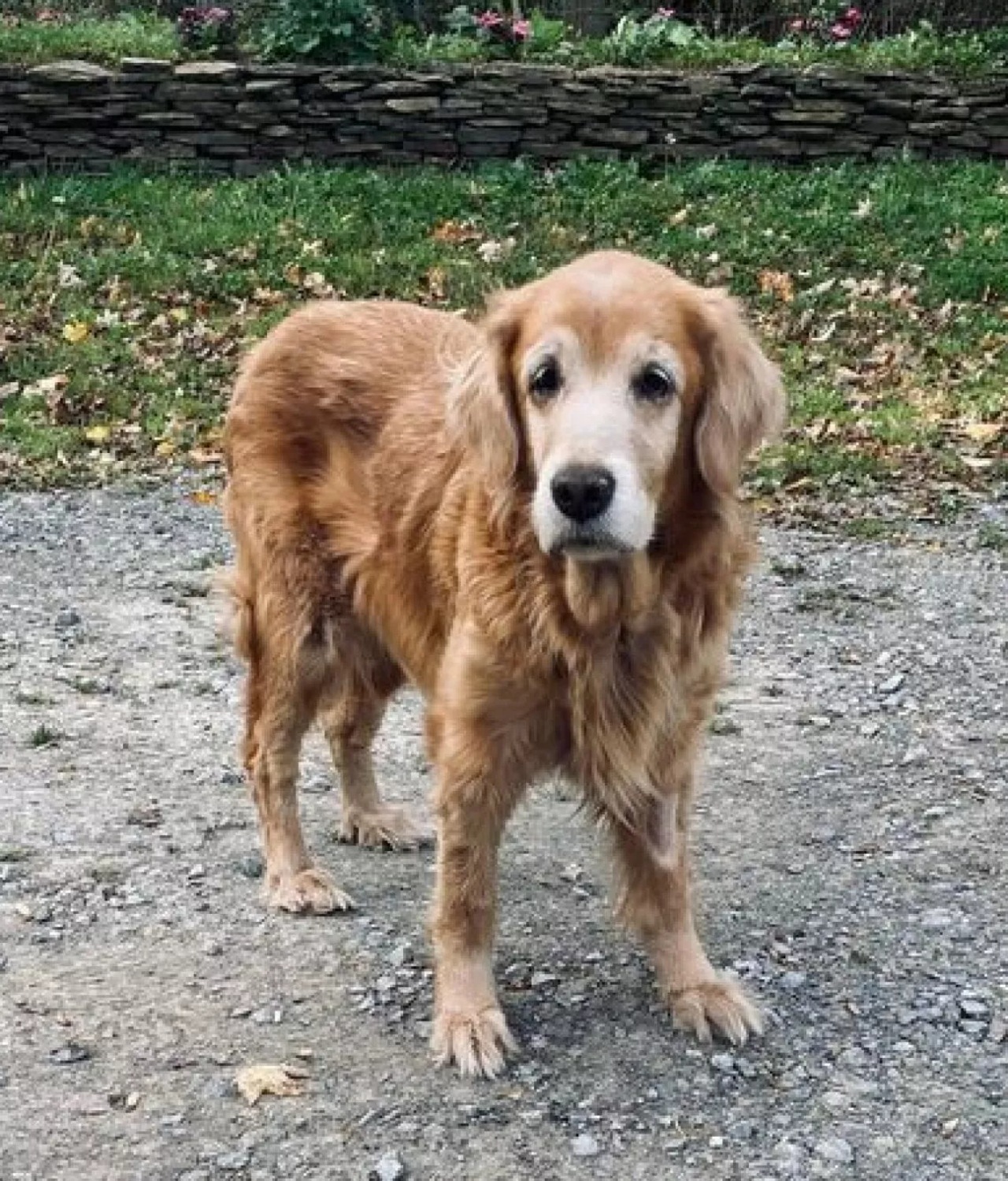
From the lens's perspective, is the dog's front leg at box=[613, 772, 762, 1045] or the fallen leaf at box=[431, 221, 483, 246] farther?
the fallen leaf at box=[431, 221, 483, 246]

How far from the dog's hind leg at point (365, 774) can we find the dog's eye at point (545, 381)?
1386mm

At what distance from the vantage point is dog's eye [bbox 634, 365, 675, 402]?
11.5 ft

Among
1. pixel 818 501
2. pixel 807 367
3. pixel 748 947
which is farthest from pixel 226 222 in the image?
pixel 748 947

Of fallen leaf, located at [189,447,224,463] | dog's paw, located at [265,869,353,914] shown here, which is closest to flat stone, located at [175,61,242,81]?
fallen leaf, located at [189,447,224,463]

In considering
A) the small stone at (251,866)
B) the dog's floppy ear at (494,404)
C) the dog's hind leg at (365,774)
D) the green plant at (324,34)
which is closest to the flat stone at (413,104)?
the green plant at (324,34)

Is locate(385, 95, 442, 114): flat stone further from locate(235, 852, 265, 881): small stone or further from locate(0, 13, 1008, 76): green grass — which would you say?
locate(235, 852, 265, 881): small stone

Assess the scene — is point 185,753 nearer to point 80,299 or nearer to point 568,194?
point 80,299

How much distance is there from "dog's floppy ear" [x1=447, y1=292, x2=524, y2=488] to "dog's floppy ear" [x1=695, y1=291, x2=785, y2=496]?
37 centimetres

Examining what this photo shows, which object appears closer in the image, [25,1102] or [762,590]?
[25,1102]

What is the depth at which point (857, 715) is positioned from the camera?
18.6 feet

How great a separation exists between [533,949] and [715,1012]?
561 mm

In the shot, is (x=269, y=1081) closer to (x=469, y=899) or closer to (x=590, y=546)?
(x=469, y=899)

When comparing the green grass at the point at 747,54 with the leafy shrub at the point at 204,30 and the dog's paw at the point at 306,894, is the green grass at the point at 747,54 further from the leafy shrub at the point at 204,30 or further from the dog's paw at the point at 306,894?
the dog's paw at the point at 306,894

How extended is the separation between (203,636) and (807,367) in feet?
13.5
